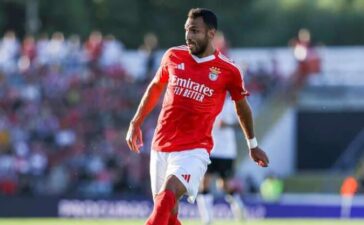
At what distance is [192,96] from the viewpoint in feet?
39.4

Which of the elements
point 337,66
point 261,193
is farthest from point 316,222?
point 337,66

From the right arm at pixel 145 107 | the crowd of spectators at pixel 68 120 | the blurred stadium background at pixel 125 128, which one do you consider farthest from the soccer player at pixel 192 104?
the crowd of spectators at pixel 68 120

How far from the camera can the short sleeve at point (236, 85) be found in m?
12.1

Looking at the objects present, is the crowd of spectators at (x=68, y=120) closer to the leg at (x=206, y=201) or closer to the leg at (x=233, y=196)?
the leg at (x=233, y=196)

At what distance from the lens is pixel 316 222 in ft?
71.2

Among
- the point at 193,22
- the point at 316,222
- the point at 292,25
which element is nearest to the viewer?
the point at 193,22

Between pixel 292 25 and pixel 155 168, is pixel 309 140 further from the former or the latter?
pixel 292 25

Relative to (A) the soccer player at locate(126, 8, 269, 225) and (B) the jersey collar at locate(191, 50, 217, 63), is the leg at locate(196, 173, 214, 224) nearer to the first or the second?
(A) the soccer player at locate(126, 8, 269, 225)

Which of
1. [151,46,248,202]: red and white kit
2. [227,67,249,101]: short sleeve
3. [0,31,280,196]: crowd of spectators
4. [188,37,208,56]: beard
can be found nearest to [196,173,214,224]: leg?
[151,46,248,202]: red and white kit

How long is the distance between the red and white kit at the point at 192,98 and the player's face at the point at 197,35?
0.18 m

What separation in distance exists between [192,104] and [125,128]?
17.2m

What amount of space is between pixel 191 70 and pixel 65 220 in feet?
39.0

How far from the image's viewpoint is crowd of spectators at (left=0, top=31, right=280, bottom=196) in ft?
90.3

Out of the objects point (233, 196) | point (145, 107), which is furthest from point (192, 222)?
point (145, 107)
